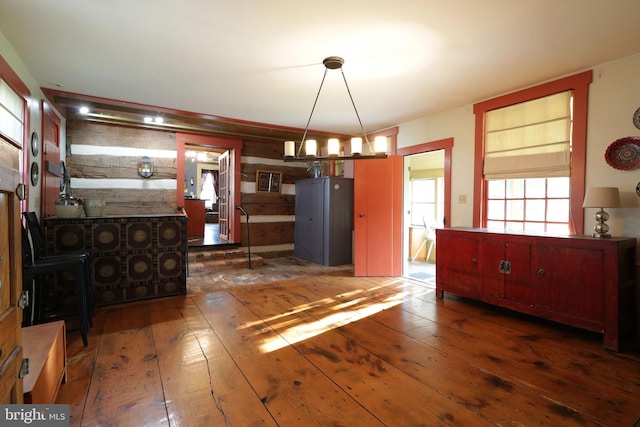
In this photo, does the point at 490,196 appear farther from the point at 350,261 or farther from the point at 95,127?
the point at 95,127

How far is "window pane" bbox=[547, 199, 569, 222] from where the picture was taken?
3438 mm

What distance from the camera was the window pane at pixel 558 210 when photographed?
11.3ft

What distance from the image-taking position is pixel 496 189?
13.3 feet

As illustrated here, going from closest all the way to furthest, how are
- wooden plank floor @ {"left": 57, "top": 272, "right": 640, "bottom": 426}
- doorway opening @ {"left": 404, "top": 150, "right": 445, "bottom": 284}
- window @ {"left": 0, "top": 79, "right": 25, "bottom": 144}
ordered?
wooden plank floor @ {"left": 57, "top": 272, "right": 640, "bottom": 426} < window @ {"left": 0, "top": 79, "right": 25, "bottom": 144} < doorway opening @ {"left": 404, "top": 150, "right": 445, "bottom": 284}

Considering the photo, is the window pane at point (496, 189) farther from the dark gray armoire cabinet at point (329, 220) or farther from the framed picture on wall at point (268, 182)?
the framed picture on wall at point (268, 182)

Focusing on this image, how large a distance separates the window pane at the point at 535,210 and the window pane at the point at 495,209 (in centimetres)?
28

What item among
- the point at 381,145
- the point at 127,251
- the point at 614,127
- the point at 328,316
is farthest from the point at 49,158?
the point at 614,127

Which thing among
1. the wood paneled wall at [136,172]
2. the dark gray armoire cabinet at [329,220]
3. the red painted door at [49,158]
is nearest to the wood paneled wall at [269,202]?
the wood paneled wall at [136,172]

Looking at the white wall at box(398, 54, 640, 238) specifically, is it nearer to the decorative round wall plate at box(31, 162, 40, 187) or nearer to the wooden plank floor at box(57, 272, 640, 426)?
the wooden plank floor at box(57, 272, 640, 426)

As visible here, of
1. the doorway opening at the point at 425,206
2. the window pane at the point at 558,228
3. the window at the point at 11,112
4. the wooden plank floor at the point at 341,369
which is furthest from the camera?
the doorway opening at the point at 425,206

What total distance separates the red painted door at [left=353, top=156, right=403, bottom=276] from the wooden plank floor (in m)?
1.54

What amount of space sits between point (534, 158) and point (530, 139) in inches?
9.6

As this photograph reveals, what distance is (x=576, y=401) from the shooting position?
73.3 inches

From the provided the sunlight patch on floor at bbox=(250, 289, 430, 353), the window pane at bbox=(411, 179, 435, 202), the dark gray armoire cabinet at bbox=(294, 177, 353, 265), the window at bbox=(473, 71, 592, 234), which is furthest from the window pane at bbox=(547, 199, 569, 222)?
the window pane at bbox=(411, 179, 435, 202)
